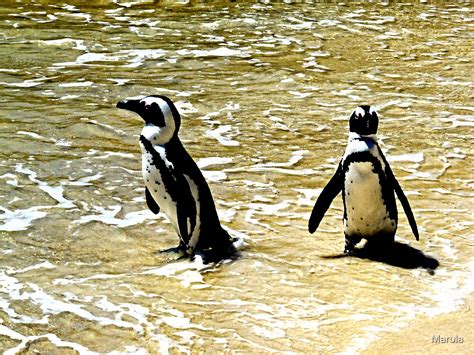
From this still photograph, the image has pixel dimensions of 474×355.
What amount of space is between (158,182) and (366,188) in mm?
1190

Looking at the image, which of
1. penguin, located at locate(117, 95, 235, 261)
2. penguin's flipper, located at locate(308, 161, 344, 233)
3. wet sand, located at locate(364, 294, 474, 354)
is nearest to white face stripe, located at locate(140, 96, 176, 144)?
penguin, located at locate(117, 95, 235, 261)

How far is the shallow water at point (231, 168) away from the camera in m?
4.75

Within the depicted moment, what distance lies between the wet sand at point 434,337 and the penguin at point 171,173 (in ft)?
4.59

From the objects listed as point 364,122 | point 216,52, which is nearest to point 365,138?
point 364,122

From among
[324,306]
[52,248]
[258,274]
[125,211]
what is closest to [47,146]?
[125,211]

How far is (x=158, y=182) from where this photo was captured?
525 cm

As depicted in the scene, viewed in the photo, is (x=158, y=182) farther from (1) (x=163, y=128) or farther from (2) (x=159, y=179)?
(1) (x=163, y=128)

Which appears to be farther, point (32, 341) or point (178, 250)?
point (178, 250)

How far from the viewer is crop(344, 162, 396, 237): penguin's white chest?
5250 mm

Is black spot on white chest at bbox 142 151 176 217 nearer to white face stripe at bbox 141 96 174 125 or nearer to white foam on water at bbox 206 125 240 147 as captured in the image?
white face stripe at bbox 141 96 174 125

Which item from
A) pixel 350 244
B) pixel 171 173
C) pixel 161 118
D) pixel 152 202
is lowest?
pixel 350 244

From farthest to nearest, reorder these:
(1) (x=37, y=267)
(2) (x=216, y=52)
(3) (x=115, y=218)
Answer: (2) (x=216, y=52), (3) (x=115, y=218), (1) (x=37, y=267)

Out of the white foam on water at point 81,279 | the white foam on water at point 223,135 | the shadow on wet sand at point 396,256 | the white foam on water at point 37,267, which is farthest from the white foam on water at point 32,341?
the white foam on water at point 223,135

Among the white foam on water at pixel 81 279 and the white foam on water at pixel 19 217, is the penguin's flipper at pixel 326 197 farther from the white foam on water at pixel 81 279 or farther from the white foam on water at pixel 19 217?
the white foam on water at pixel 19 217
